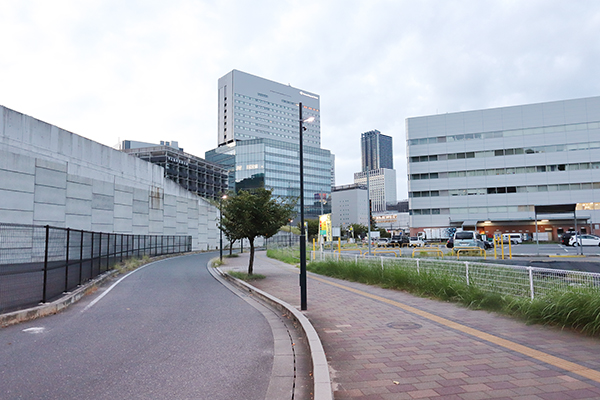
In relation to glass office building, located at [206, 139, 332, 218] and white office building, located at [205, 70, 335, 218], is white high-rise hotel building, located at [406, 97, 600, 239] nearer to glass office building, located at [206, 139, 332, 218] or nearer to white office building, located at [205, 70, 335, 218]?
white office building, located at [205, 70, 335, 218]

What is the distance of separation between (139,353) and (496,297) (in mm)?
7400

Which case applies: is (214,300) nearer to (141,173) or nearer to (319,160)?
(141,173)

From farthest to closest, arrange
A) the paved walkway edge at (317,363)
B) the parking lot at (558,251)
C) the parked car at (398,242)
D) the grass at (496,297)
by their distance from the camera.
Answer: the parked car at (398,242)
the parking lot at (558,251)
the grass at (496,297)
the paved walkway edge at (317,363)

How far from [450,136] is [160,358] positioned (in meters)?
75.2

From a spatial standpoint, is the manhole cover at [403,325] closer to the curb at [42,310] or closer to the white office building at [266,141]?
the curb at [42,310]

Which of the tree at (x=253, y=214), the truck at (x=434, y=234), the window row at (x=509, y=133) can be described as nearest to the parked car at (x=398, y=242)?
the truck at (x=434, y=234)

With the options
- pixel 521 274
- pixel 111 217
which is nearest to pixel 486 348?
pixel 521 274

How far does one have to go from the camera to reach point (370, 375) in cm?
472

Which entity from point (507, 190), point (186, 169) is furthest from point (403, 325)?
point (186, 169)

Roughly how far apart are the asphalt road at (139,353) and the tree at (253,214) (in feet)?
23.5

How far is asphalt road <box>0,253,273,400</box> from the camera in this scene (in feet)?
14.4

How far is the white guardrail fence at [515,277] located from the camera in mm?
7258

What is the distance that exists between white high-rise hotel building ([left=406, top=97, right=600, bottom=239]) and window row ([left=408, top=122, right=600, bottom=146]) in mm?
150

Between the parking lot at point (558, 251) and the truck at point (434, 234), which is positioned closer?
the parking lot at point (558, 251)
